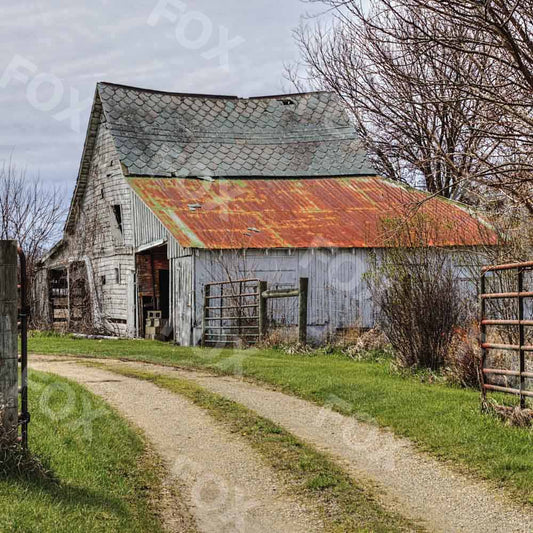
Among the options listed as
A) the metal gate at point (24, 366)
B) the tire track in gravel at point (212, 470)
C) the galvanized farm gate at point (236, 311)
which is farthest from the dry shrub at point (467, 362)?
the metal gate at point (24, 366)

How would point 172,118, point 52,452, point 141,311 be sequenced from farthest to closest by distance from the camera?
point 172,118, point 141,311, point 52,452

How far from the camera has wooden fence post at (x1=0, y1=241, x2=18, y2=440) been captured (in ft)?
21.7

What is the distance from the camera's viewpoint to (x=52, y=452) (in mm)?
7309

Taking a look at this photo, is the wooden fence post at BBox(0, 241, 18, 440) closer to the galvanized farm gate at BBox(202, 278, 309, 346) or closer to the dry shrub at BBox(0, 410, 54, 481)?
the dry shrub at BBox(0, 410, 54, 481)

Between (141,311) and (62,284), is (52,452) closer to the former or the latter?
(141,311)

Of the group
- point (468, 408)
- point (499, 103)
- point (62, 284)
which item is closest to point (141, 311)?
point (62, 284)

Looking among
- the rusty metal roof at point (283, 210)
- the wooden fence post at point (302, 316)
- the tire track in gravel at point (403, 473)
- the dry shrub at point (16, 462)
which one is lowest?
the tire track in gravel at point (403, 473)

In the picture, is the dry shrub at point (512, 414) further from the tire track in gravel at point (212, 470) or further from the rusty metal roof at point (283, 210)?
the rusty metal roof at point (283, 210)

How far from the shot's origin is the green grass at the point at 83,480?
18.3 feet

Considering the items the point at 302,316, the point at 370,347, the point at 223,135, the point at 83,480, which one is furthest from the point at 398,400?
the point at 223,135

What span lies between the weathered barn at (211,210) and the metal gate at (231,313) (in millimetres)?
324

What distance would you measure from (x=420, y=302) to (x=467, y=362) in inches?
70.4

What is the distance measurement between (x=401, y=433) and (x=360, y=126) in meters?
23.3

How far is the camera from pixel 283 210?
2406 cm
